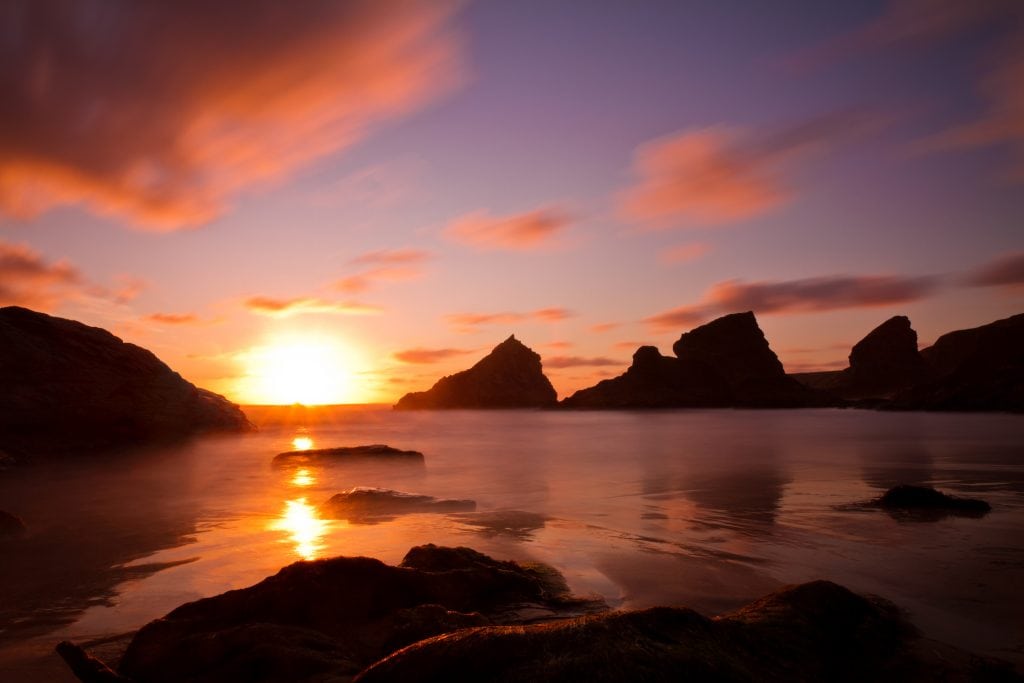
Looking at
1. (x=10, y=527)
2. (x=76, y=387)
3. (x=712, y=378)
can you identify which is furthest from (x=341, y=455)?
(x=712, y=378)

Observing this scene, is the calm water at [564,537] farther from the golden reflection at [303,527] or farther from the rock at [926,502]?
the rock at [926,502]

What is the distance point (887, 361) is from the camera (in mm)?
160875

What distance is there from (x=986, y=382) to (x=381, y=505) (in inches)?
3882

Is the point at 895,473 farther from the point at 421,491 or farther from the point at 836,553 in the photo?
the point at 421,491

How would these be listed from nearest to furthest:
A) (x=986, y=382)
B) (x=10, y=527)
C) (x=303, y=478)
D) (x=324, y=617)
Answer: (x=324, y=617) < (x=10, y=527) < (x=303, y=478) < (x=986, y=382)

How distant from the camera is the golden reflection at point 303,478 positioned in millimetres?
18700

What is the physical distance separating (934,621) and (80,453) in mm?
33462

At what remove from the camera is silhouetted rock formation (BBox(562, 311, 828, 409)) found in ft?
480

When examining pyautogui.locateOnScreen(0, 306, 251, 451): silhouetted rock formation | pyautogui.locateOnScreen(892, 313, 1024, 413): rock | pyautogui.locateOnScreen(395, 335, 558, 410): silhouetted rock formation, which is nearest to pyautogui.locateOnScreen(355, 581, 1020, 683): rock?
pyautogui.locateOnScreen(0, 306, 251, 451): silhouetted rock formation

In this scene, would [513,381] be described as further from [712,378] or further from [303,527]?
[303,527]

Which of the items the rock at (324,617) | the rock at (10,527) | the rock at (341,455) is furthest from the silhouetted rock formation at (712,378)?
the rock at (324,617)

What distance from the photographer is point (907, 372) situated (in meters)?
159

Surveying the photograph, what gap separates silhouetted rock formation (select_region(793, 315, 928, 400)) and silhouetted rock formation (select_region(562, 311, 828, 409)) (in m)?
22.1

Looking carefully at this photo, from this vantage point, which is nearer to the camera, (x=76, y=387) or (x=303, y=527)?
(x=303, y=527)
